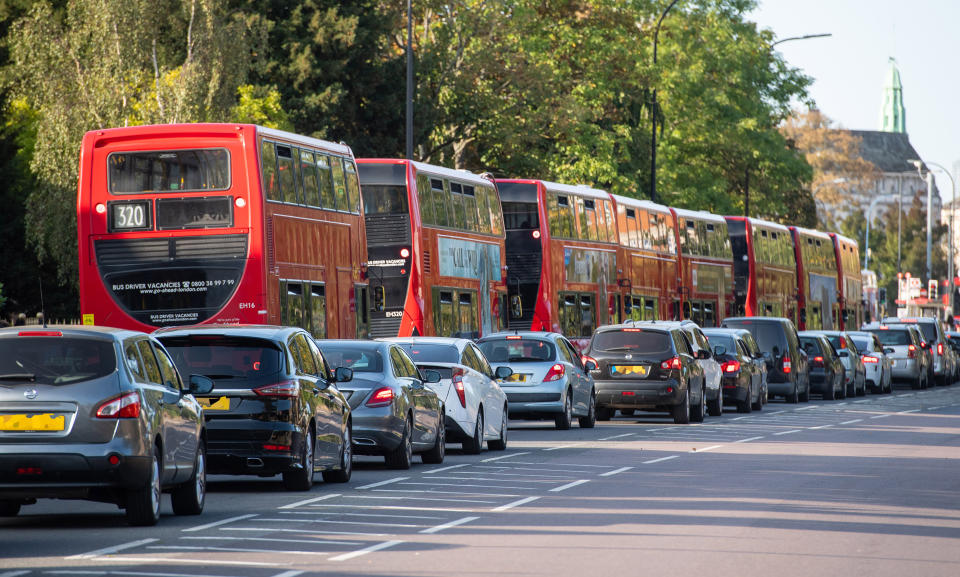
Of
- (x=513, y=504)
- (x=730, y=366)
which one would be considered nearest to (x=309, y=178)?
(x=730, y=366)

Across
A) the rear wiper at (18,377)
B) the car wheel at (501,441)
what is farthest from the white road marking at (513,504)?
the car wheel at (501,441)

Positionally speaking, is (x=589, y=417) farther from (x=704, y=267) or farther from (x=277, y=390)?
(x=704, y=267)

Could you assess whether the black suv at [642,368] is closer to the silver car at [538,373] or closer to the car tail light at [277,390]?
the silver car at [538,373]

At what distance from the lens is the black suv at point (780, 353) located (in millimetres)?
40562

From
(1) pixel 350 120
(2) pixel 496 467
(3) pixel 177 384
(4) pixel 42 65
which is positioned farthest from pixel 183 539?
(1) pixel 350 120

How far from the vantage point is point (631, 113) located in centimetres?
6831

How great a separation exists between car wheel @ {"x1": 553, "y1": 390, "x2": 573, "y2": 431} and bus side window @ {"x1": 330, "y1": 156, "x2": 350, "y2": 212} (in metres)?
4.62

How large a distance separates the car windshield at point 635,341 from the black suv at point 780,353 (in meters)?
9.44

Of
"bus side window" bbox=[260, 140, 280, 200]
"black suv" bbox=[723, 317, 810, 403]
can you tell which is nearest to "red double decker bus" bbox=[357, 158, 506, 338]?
"bus side window" bbox=[260, 140, 280, 200]

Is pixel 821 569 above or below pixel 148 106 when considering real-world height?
below

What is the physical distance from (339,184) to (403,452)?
9731mm

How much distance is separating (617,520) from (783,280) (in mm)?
46365

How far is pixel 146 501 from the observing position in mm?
13852

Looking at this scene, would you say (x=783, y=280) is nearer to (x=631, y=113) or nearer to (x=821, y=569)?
(x=631, y=113)
